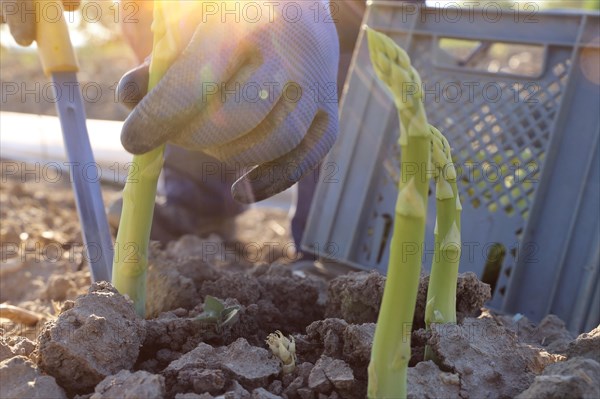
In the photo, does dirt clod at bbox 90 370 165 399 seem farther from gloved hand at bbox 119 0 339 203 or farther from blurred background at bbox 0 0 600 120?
blurred background at bbox 0 0 600 120

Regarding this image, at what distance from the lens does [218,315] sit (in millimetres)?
1244

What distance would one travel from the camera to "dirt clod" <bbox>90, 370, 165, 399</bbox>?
3.16 ft

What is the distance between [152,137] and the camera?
111cm

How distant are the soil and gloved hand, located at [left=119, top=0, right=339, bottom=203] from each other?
0.24m

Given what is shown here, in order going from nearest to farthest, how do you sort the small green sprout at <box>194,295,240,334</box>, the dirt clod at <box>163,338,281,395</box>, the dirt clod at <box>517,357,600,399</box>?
the dirt clod at <box>517,357,600,399</box>, the dirt clod at <box>163,338,281,395</box>, the small green sprout at <box>194,295,240,334</box>

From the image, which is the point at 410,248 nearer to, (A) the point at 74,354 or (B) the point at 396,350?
(B) the point at 396,350

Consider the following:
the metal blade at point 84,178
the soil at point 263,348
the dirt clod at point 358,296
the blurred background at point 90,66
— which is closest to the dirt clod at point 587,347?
the soil at point 263,348

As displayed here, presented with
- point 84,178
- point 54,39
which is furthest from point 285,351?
point 54,39

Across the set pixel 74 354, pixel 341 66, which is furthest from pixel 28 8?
pixel 341 66

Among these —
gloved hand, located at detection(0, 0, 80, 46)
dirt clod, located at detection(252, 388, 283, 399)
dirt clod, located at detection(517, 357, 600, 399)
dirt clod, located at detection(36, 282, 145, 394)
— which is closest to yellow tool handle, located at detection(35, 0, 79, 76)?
gloved hand, located at detection(0, 0, 80, 46)

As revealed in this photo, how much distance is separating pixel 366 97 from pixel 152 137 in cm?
110

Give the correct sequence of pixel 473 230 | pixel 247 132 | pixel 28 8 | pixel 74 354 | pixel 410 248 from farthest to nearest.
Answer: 1. pixel 473 230
2. pixel 28 8
3. pixel 247 132
4. pixel 74 354
5. pixel 410 248

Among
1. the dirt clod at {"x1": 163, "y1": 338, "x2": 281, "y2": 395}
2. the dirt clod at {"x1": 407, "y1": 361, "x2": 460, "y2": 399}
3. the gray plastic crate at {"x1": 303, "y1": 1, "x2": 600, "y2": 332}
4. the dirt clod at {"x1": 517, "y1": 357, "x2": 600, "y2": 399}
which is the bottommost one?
the dirt clod at {"x1": 163, "y1": 338, "x2": 281, "y2": 395}

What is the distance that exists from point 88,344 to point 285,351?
0.93ft
